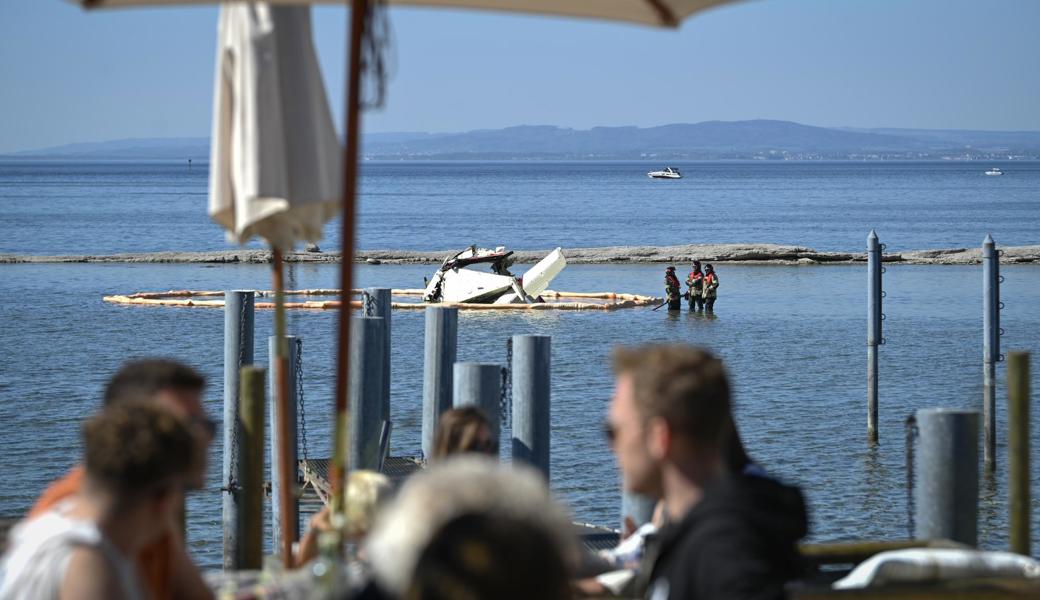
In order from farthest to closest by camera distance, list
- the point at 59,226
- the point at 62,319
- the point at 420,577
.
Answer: the point at 59,226 < the point at 62,319 < the point at 420,577

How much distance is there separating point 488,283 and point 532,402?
2653 centimetres

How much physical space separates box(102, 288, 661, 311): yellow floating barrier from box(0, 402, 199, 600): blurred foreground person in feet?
99.7

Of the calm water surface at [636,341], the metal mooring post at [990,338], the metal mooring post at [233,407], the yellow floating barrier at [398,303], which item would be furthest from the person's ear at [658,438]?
the yellow floating barrier at [398,303]

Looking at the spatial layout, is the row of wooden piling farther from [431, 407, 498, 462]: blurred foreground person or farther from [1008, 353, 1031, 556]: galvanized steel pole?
[1008, 353, 1031, 556]: galvanized steel pole

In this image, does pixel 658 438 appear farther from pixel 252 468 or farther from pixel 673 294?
pixel 673 294

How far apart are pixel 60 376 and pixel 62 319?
34.8ft

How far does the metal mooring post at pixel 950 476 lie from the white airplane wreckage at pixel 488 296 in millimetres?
28259

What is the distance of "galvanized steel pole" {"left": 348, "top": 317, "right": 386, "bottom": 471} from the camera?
12.4m

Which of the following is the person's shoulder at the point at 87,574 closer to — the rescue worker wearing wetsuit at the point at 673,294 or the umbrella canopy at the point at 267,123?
the umbrella canopy at the point at 267,123

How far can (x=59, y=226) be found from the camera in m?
95.9

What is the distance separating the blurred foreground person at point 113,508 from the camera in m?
3.56

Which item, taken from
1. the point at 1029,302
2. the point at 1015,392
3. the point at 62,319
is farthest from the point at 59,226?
the point at 1015,392

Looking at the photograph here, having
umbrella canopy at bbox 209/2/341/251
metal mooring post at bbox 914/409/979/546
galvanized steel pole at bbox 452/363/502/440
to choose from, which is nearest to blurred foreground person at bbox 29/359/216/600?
umbrella canopy at bbox 209/2/341/251

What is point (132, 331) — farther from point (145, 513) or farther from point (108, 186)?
point (108, 186)
